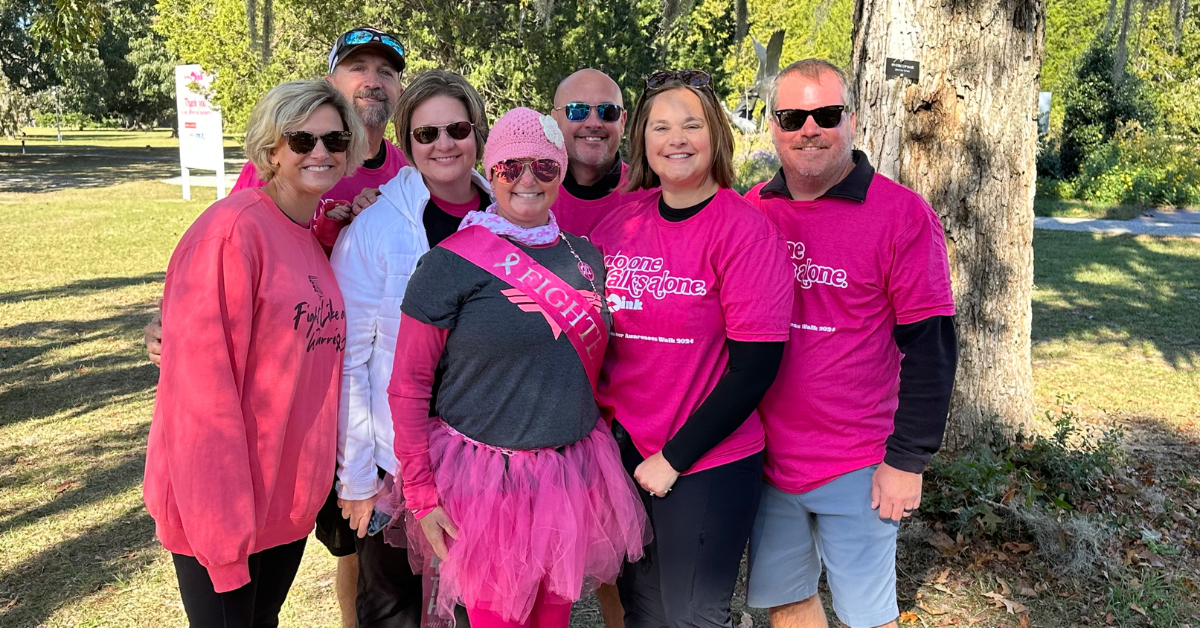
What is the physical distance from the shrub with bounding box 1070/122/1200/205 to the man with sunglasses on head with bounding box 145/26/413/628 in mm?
18885

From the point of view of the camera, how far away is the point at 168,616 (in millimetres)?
3865

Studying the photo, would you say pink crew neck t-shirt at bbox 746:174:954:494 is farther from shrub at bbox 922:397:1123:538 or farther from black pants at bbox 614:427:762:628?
shrub at bbox 922:397:1123:538

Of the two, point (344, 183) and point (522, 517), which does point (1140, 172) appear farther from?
point (522, 517)

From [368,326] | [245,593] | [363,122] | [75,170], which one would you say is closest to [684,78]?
[368,326]

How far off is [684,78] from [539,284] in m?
0.75

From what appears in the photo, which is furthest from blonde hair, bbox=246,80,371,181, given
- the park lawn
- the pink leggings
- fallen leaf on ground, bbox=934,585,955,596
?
fallen leaf on ground, bbox=934,585,955,596

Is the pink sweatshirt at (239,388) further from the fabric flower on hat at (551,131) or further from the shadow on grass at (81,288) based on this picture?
the shadow on grass at (81,288)

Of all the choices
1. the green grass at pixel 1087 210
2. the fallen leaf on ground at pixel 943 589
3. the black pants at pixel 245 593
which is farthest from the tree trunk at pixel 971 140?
the green grass at pixel 1087 210

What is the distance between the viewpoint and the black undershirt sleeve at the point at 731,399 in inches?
91.7

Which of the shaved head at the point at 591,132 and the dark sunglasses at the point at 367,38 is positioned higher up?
the dark sunglasses at the point at 367,38

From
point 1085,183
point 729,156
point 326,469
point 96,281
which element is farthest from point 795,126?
point 1085,183

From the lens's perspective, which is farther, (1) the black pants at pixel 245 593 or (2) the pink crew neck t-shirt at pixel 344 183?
(2) the pink crew neck t-shirt at pixel 344 183

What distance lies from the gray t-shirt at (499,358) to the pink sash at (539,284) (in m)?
0.02

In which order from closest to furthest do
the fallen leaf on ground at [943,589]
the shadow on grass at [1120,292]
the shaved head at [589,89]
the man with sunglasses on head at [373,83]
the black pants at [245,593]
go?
the black pants at [245,593], the man with sunglasses on head at [373,83], the shaved head at [589,89], the fallen leaf on ground at [943,589], the shadow on grass at [1120,292]
